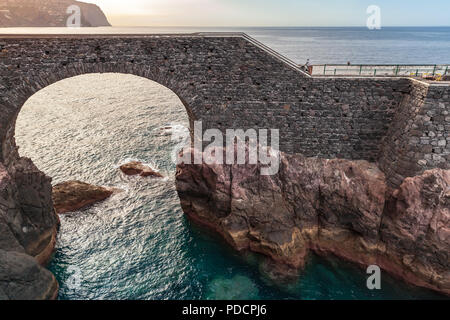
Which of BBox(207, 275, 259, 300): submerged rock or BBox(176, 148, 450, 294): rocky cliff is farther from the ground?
BBox(176, 148, 450, 294): rocky cliff

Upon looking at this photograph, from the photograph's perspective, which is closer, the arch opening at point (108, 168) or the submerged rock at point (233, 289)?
the submerged rock at point (233, 289)

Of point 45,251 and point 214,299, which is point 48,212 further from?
point 214,299

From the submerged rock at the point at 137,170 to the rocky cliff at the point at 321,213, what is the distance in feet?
24.0

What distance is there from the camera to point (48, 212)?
17141mm

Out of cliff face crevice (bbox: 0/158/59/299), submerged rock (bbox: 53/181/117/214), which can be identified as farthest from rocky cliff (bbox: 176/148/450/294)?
cliff face crevice (bbox: 0/158/59/299)

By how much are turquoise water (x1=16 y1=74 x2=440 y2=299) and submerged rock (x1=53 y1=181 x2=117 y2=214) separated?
0.67 m

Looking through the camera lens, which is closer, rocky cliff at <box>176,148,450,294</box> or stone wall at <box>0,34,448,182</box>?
stone wall at <box>0,34,448,182</box>

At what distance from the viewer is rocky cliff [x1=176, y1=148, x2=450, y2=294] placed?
15.5m

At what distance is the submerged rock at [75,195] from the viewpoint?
20.1m

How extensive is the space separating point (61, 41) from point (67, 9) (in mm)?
50371

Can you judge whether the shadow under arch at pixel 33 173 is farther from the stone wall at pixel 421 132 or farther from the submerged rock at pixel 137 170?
the stone wall at pixel 421 132

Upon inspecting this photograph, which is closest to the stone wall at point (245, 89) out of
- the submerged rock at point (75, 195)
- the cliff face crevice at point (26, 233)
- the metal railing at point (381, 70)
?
the cliff face crevice at point (26, 233)

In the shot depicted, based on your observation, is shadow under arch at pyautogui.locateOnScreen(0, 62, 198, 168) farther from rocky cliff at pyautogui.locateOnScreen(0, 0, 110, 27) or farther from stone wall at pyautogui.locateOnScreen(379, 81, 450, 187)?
rocky cliff at pyautogui.locateOnScreen(0, 0, 110, 27)
